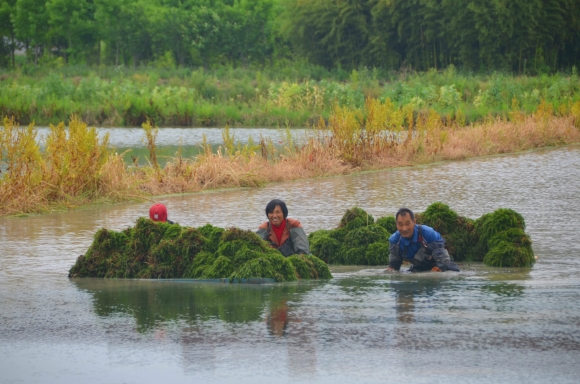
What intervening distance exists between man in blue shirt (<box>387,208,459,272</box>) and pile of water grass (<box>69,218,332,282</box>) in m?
0.81

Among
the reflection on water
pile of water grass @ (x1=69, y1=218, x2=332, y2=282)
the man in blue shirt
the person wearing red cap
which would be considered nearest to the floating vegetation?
the man in blue shirt

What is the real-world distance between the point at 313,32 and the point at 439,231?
214 feet

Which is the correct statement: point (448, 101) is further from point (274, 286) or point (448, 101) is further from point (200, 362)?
point (200, 362)

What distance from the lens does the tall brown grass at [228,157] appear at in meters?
18.9

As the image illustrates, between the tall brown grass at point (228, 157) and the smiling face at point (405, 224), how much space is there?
28.4 ft

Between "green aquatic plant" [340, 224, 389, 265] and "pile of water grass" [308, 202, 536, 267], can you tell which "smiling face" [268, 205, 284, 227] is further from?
"green aquatic plant" [340, 224, 389, 265]

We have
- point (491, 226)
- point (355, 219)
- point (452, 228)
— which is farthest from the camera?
point (355, 219)

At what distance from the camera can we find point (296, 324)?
9219 millimetres

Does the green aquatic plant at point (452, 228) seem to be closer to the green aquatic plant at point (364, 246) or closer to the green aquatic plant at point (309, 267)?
the green aquatic plant at point (364, 246)

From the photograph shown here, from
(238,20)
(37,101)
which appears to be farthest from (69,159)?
(238,20)

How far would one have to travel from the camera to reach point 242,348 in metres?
8.34

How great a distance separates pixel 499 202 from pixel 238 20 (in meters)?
74.8

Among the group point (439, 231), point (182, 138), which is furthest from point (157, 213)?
point (182, 138)

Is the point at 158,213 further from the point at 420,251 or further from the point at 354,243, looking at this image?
the point at 420,251
